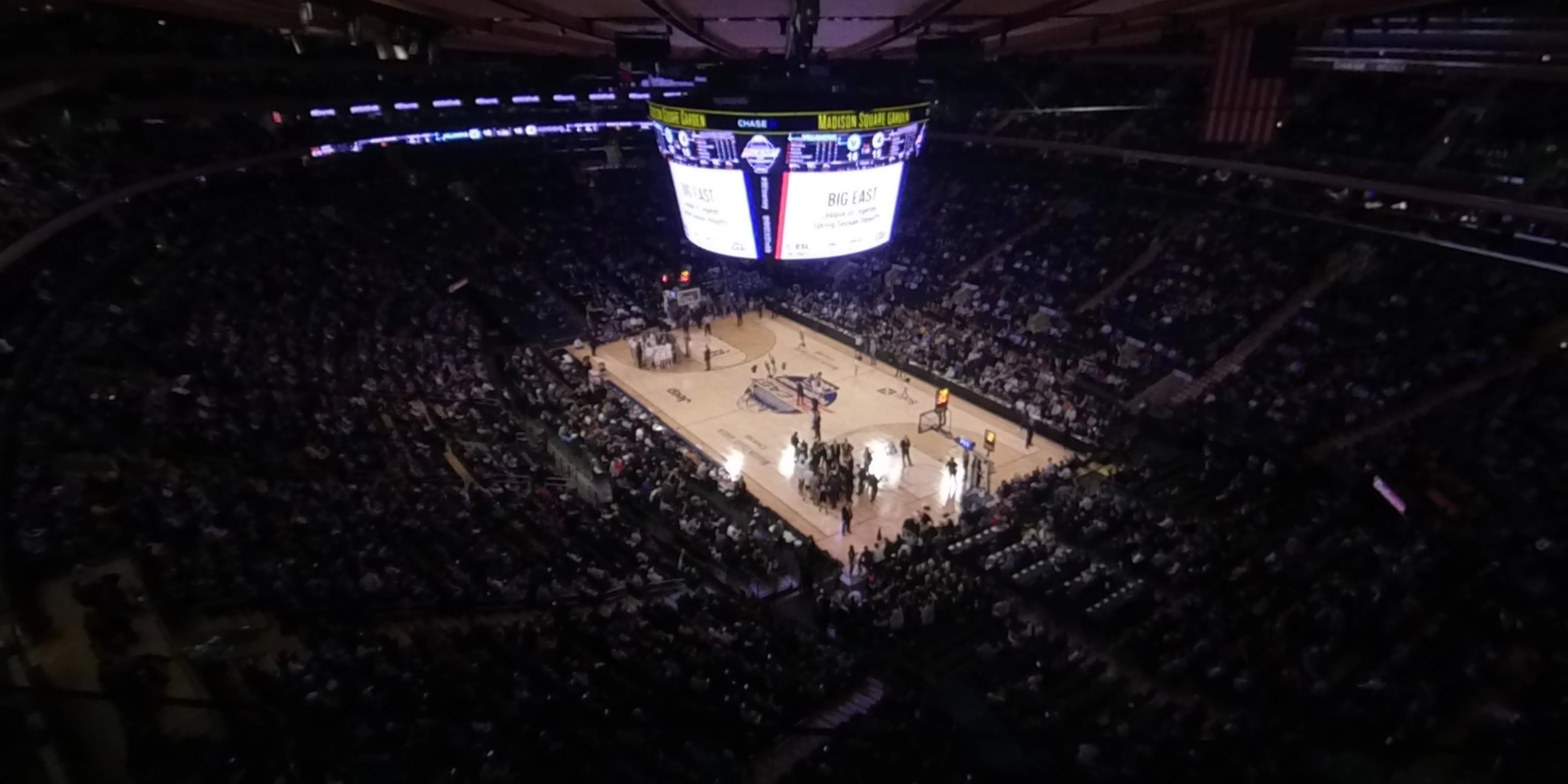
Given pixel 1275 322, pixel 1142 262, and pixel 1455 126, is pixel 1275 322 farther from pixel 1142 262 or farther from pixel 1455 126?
pixel 1455 126

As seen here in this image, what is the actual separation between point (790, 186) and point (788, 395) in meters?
7.17

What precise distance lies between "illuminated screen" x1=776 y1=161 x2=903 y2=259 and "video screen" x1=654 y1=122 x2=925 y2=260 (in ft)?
0.06

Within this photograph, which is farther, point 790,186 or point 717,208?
point 717,208

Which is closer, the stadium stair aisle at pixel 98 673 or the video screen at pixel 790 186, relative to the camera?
the stadium stair aisle at pixel 98 673

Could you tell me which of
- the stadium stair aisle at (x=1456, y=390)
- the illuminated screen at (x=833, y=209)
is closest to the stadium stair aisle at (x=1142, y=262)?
the stadium stair aisle at (x=1456, y=390)

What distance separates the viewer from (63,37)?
1662 centimetres

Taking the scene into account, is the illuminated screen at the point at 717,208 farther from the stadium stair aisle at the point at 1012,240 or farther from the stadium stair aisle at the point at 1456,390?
the stadium stair aisle at the point at 1012,240

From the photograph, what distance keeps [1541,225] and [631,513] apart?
19464mm

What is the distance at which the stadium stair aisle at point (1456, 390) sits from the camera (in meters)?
16.3

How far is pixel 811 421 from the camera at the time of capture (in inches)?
824

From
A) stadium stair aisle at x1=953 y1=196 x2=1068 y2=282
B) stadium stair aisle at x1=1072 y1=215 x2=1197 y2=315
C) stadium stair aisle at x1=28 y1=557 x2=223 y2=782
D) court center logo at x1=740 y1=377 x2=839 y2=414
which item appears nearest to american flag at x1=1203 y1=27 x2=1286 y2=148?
stadium stair aisle at x1=1072 y1=215 x2=1197 y2=315

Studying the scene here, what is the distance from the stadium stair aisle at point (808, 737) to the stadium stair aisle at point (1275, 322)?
12018mm

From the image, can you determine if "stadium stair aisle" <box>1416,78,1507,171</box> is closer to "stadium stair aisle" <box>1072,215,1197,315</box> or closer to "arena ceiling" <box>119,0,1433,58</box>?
"stadium stair aisle" <box>1072,215,1197,315</box>

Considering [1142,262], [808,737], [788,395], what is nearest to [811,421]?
[788,395]
